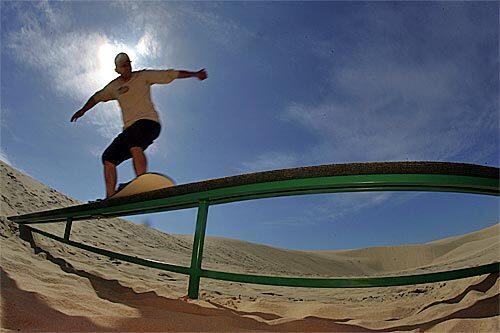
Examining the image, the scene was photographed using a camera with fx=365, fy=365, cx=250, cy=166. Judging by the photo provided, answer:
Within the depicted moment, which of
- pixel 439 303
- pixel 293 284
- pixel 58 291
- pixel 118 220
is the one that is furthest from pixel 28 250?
pixel 118 220

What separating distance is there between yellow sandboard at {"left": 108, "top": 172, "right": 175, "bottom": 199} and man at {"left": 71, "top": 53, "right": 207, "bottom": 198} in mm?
217

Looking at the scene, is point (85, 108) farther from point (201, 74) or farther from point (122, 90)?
point (201, 74)

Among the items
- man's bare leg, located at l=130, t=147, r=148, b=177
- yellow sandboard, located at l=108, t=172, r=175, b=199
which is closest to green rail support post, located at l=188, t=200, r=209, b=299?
yellow sandboard, located at l=108, t=172, r=175, b=199

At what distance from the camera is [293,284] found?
2336mm

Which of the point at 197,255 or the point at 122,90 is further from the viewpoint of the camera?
the point at 122,90

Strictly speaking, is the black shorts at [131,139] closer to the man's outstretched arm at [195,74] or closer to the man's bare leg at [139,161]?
the man's bare leg at [139,161]

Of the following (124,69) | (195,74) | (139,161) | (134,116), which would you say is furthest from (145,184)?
(124,69)

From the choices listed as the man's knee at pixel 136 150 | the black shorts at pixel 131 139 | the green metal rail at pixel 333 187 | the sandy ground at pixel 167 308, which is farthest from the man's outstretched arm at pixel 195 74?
the sandy ground at pixel 167 308

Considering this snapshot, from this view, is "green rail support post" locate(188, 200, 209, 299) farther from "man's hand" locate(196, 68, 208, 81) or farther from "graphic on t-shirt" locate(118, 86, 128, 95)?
"graphic on t-shirt" locate(118, 86, 128, 95)

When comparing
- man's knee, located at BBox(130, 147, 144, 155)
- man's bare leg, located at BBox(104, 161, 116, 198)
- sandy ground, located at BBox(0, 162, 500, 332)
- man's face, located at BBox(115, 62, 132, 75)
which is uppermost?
man's face, located at BBox(115, 62, 132, 75)

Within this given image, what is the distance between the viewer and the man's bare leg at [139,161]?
353 cm

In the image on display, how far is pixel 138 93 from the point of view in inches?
150

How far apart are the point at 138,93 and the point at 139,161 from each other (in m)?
0.78

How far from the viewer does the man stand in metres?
3.61
